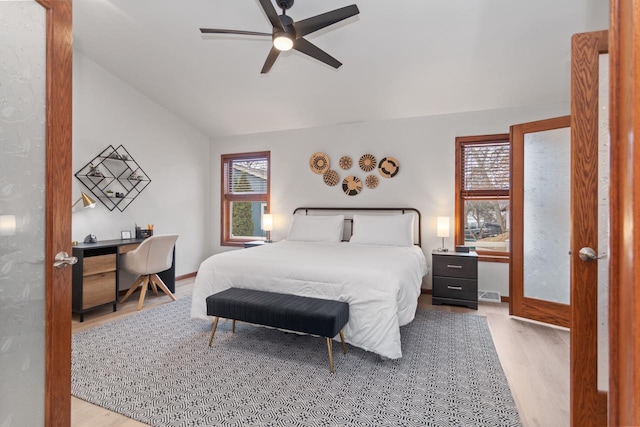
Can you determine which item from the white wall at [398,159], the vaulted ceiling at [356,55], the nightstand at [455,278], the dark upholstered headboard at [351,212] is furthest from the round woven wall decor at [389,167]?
the nightstand at [455,278]

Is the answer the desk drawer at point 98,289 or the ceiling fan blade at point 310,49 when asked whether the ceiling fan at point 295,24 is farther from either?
the desk drawer at point 98,289

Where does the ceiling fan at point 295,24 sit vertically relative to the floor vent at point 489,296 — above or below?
above

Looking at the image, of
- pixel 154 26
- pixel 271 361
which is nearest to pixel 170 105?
pixel 154 26

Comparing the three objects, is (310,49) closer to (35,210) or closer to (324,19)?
(324,19)

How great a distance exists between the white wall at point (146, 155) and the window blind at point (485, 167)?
4.17 meters

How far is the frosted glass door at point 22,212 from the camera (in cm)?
109

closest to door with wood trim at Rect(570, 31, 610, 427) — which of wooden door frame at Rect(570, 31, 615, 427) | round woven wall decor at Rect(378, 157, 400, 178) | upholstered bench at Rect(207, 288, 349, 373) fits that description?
wooden door frame at Rect(570, 31, 615, 427)

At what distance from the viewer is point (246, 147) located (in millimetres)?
5520

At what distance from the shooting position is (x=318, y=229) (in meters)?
4.42

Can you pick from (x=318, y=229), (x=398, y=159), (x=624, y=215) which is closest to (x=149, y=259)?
(x=318, y=229)

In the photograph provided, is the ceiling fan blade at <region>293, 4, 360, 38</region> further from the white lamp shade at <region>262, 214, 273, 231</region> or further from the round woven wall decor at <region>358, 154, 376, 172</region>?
the white lamp shade at <region>262, 214, 273, 231</region>

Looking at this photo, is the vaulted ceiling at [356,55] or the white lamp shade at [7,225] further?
the vaulted ceiling at [356,55]

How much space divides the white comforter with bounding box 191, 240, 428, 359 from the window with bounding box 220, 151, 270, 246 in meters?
2.29

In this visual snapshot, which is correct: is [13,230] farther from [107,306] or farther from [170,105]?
[170,105]
